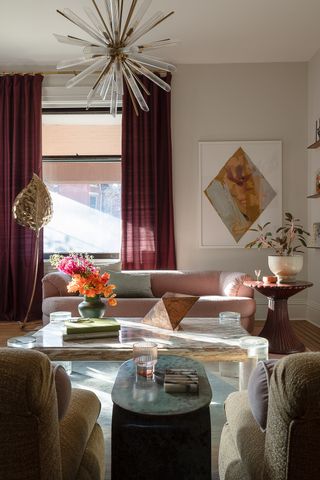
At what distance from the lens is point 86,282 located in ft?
8.80

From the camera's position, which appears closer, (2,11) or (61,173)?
(2,11)

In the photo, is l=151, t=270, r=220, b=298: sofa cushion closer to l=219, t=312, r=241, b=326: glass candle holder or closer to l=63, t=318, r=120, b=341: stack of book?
l=219, t=312, r=241, b=326: glass candle holder

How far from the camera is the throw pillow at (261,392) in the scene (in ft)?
3.52

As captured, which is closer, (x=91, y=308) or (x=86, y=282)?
(x=86, y=282)

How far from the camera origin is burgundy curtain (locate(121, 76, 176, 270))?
5.10m

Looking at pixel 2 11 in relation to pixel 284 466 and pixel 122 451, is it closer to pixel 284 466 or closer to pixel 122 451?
pixel 122 451

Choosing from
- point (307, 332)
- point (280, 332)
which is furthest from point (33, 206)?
point (307, 332)

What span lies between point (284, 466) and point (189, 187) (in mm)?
4468

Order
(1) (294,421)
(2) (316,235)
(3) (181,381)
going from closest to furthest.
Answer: (1) (294,421) → (3) (181,381) → (2) (316,235)

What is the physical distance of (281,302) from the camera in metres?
3.74

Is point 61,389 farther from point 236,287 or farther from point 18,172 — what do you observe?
point 18,172

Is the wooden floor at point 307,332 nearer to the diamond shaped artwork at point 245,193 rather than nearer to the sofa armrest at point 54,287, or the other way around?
the diamond shaped artwork at point 245,193

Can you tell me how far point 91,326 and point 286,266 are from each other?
2.05m

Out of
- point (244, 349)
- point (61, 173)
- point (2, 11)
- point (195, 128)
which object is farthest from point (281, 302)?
point (2, 11)
